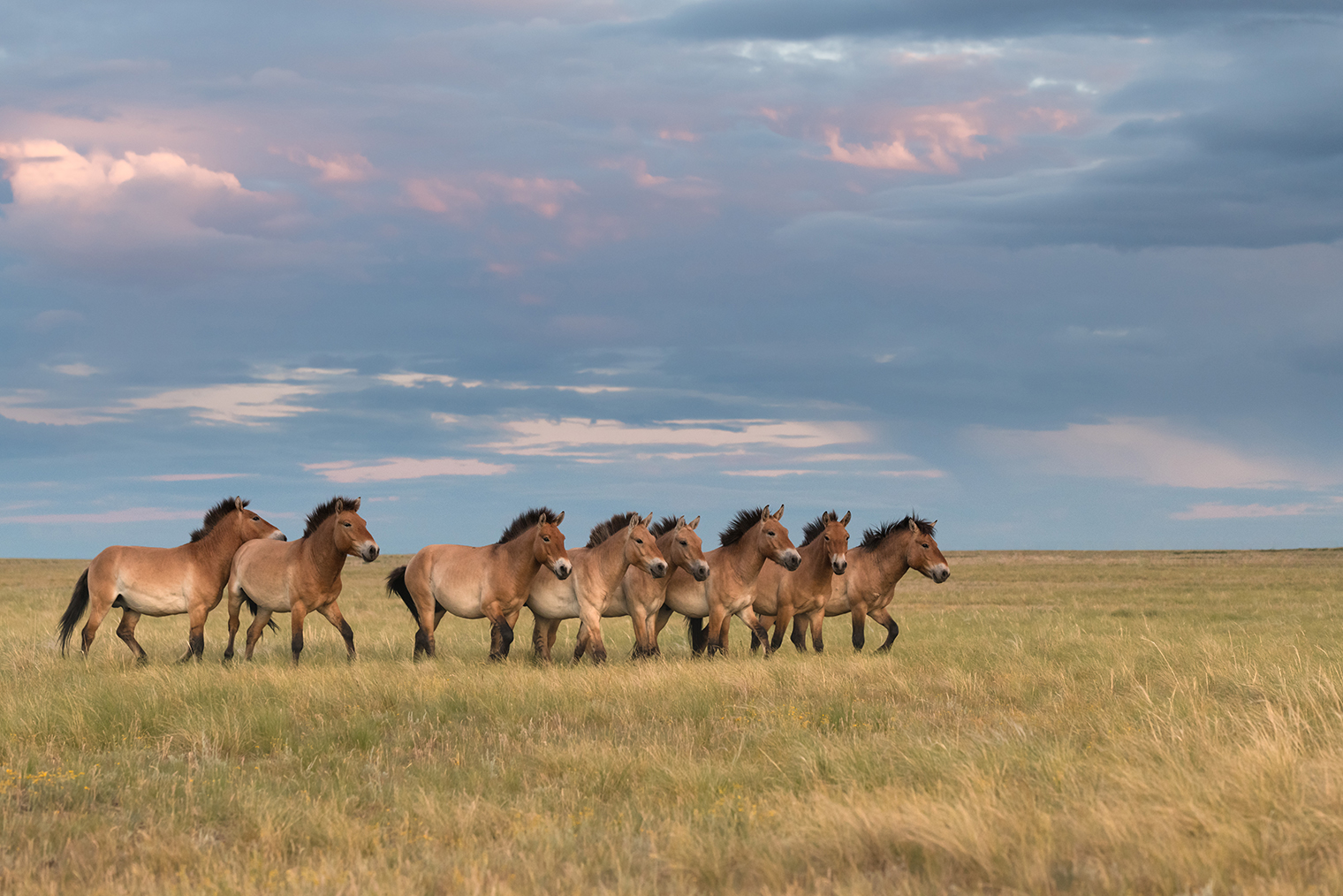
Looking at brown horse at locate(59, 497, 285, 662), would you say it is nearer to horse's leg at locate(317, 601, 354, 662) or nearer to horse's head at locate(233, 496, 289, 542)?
horse's head at locate(233, 496, 289, 542)

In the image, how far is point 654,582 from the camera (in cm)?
1427

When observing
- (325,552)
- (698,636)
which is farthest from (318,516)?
(698,636)

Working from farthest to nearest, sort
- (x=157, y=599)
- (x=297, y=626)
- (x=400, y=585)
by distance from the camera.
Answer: (x=400, y=585) → (x=157, y=599) → (x=297, y=626)

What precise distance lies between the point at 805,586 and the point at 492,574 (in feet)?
15.5

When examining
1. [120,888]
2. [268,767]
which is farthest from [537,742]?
[120,888]

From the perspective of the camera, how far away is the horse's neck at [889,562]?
1588 centimetres

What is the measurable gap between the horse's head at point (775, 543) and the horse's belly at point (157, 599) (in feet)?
28.0

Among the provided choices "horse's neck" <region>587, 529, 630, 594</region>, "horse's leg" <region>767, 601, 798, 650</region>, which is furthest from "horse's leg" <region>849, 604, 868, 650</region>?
"horse's neck" <region>587, 529, 630, 594</region>

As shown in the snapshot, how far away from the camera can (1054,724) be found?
898cm

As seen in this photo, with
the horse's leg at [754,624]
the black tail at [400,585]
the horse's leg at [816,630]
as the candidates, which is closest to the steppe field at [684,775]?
the horse's leg at [754,624]

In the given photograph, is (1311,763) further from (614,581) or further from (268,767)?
(614,581)

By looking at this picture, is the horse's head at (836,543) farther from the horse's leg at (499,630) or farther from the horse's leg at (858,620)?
the horse's leg at (499,630)

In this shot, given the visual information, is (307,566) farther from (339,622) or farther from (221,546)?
(221,546)

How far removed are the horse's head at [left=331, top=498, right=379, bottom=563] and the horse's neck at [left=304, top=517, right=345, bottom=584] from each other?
110 millimetres
